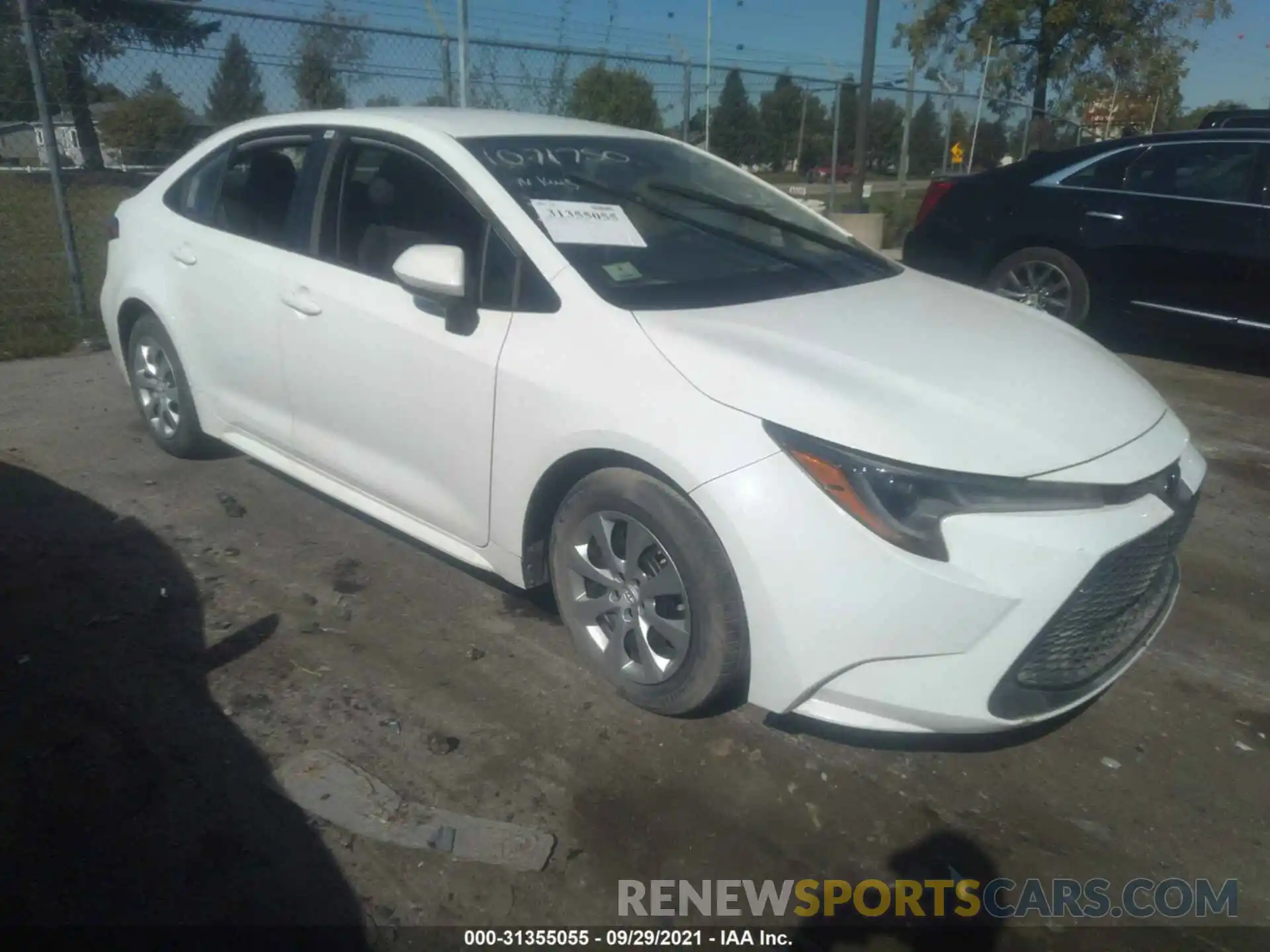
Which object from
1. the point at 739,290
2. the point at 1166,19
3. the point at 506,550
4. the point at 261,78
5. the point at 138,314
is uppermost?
the point at 1166,19

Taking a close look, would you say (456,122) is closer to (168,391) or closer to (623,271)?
(623,271)

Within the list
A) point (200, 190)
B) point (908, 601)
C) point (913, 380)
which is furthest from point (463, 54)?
point (908, 601)

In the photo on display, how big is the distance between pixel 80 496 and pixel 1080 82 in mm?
21461

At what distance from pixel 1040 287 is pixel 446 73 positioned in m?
5.09

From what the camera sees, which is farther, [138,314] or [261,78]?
[261,78]

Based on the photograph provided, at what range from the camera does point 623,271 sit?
10.4 ft

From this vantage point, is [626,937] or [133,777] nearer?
[626,937]

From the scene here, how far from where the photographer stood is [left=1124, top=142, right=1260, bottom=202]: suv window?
22.0 feet

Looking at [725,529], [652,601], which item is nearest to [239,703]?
[652,601]

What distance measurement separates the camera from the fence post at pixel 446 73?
8523mm

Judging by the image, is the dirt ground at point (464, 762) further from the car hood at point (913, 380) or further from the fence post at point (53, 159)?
the fence post at point (53, 159)

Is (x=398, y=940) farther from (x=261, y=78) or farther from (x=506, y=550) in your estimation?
(x=261, y=78)

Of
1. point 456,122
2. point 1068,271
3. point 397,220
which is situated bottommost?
point 1068,271

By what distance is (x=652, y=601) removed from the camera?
9.46 ft
